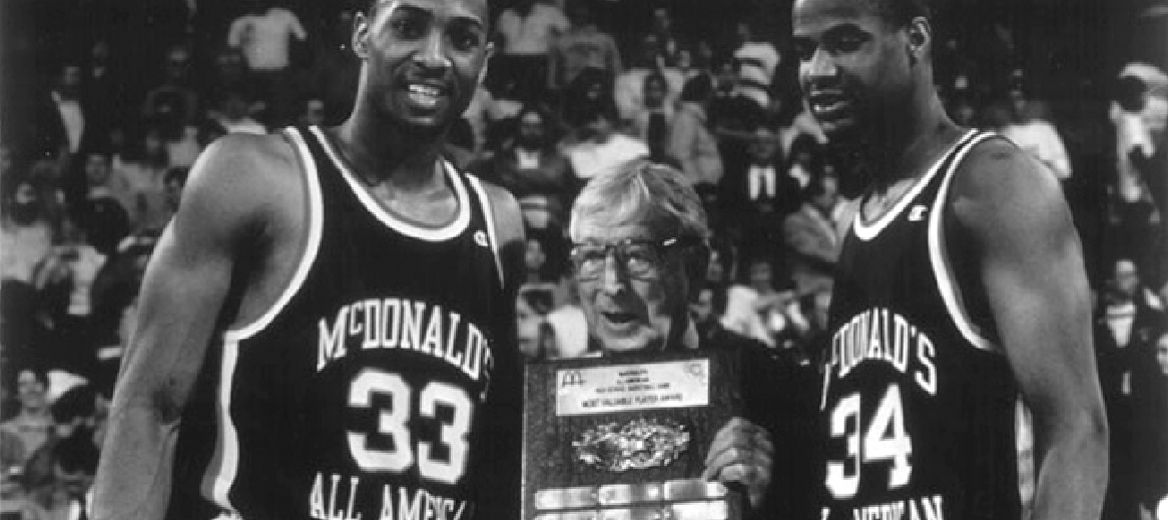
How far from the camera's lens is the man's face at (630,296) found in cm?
342

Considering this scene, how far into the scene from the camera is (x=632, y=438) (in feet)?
10.7

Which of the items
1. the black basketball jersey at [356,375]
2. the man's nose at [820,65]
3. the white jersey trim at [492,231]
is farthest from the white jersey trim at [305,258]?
the man's nose at [820,65]

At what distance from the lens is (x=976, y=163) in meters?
3.30

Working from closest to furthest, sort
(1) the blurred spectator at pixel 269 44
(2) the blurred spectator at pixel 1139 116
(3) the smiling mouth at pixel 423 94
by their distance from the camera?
(3) the smiling mouth at pixel 423 94 < (2) the blurred spectator at pixel 1139 116 < (1) the blurred spectator at pixel 269 44

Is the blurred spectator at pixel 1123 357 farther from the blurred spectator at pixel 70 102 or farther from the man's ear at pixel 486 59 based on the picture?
the blurred spectator at pixel 70 102

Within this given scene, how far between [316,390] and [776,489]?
0.77 m

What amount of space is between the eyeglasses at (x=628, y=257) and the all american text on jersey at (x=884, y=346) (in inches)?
12.9

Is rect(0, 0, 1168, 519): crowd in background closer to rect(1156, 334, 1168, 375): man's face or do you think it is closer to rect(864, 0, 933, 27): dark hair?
rect(1156, 334, 1168, 375): man's face

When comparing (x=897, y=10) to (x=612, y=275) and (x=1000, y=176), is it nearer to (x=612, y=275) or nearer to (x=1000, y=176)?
(x=1000, y=176)

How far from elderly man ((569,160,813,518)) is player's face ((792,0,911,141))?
0.30 meters

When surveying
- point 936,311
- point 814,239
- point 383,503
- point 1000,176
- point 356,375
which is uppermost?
point 1000,176

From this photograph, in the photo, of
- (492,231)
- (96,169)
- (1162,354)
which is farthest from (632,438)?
(96,169)

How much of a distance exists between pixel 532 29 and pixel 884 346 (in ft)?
2.98

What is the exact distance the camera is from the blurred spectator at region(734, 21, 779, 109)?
369cm
